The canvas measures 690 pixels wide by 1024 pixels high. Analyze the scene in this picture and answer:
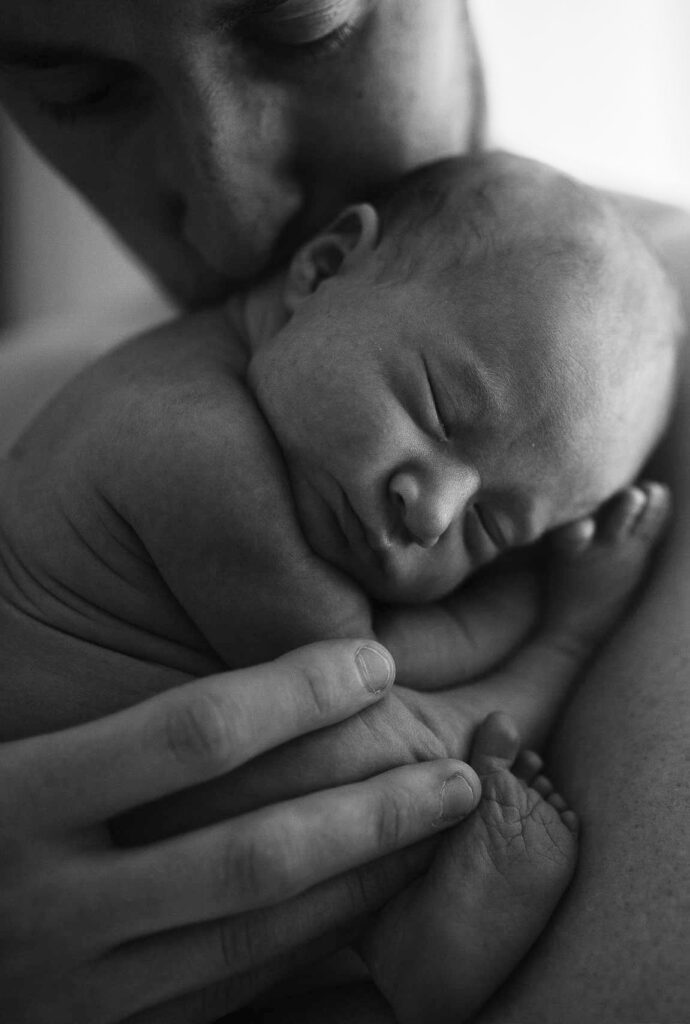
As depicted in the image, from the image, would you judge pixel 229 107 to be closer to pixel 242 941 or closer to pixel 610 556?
pixel 610 556

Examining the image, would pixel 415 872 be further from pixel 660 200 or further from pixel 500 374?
pixel 660 200

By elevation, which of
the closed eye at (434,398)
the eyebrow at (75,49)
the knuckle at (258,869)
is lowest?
the knuckle at (258,869)

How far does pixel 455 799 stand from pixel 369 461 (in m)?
0.36

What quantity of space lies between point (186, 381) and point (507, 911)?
657mm

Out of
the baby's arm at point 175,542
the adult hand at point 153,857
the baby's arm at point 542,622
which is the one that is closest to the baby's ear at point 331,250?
the baby's arm at point 175,542

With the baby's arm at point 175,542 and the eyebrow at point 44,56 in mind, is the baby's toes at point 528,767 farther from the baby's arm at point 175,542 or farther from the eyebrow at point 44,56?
the eyebrow at point 44,56

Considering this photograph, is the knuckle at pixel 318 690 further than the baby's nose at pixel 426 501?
No

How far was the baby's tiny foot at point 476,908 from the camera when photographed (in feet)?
2.79

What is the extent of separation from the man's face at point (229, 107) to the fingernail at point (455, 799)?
2.38ft

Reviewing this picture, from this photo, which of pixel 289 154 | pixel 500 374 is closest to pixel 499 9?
pixel 289 154

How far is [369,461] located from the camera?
0.99 metres

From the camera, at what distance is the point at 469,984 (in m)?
0.85

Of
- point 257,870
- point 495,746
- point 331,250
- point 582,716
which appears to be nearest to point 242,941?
point 257,870

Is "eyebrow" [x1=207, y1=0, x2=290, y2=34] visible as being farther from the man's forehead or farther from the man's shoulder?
the man's shoulder
